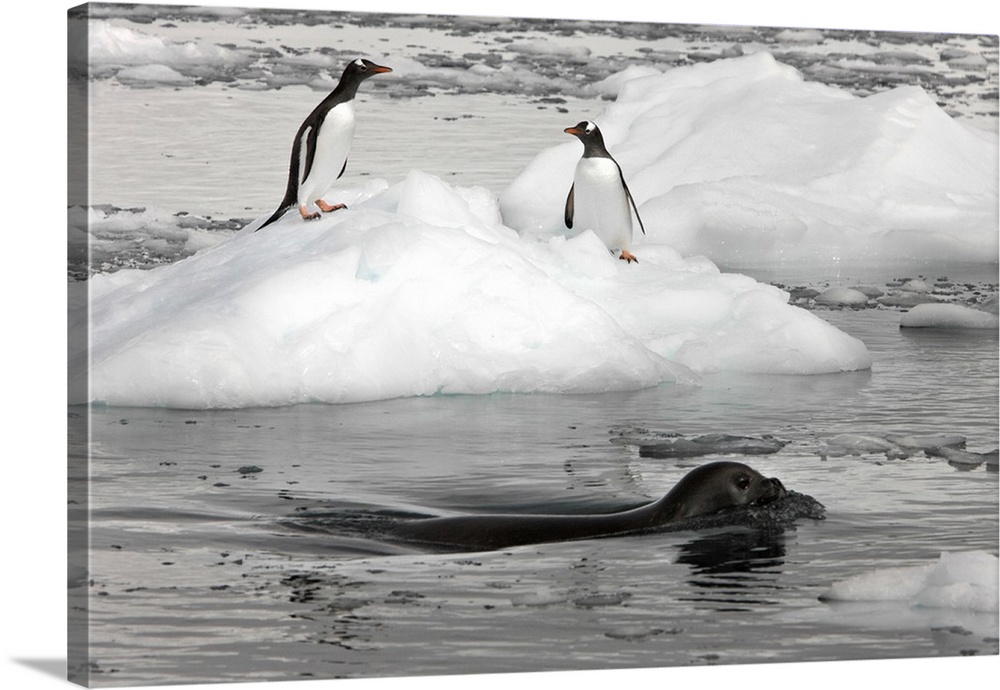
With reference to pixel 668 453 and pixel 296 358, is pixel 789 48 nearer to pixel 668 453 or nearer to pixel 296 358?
pixel 668 453

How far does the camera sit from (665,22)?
7.66m

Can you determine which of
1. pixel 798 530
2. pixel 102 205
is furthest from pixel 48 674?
pixel 798 530

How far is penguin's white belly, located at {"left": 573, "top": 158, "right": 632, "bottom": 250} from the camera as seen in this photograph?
26.2 feet

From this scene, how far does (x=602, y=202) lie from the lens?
810 centimetres

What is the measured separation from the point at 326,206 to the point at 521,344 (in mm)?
950

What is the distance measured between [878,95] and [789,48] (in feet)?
1.81

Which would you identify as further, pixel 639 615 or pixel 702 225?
pixel 702 225

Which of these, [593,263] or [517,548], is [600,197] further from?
[517,548]

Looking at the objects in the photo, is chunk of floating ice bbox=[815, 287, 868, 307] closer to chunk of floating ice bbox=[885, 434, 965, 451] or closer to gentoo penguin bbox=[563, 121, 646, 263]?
chunk of floating ice bbox=[885, 434, 965, 451]

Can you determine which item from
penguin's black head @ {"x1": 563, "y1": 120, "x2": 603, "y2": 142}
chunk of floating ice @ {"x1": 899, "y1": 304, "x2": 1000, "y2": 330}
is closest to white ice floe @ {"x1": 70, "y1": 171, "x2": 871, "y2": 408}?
chunk of floating ice @ {"x1": 899, "y1": 304, "x2": 1000, "y2": 330}

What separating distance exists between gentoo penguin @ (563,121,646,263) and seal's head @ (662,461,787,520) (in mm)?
1211

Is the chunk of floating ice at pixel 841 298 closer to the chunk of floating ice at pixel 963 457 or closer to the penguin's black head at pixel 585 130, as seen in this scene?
the chunk of floating ice at pixel 963 457

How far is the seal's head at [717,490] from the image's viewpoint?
286 inches

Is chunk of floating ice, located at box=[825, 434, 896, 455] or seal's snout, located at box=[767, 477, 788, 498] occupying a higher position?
chunk of floating ice, located at box=[825, 434, 896, 455]
